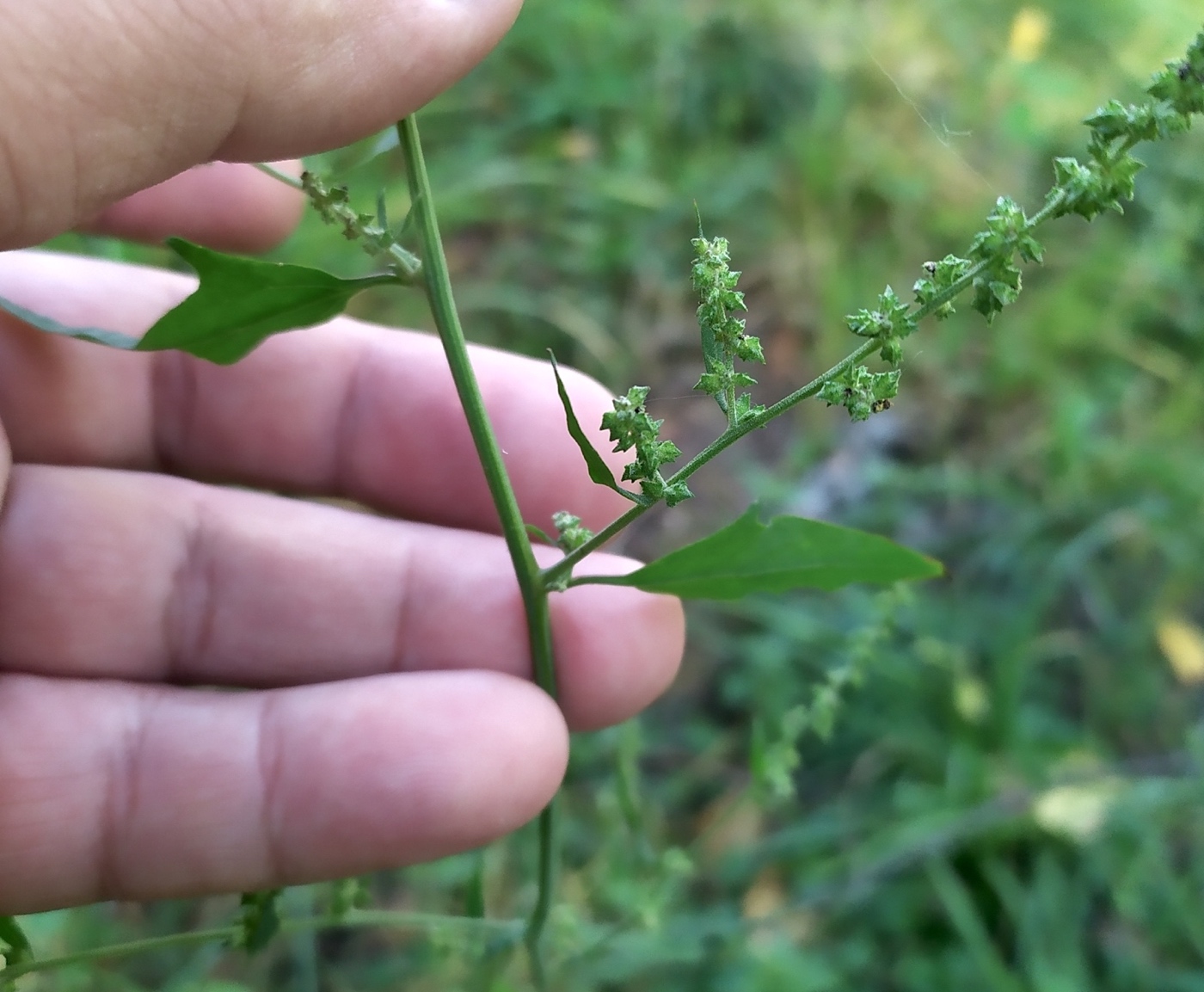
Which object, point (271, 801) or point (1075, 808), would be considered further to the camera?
point (1075, 808)

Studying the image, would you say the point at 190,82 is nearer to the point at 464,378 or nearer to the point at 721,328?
the point at 464,378

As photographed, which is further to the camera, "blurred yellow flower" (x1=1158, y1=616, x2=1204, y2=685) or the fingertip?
"blurred yellow flower" (x1=1158, y1=616, x2=1204, y2=685)

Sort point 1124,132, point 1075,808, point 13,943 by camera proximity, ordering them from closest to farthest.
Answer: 1. point 1124,132
2. point 13,943
3. point 1075,808

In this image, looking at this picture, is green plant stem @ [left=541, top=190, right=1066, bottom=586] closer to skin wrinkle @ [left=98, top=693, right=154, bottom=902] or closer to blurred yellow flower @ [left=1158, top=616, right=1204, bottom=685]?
skin wrinkle @ [left=98, top=693, right=154, bottom=902]

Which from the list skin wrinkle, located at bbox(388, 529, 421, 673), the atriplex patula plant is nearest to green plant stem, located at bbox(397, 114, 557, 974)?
the atriplex patula plant

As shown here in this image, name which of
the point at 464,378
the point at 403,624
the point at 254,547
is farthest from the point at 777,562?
the point at 254,547

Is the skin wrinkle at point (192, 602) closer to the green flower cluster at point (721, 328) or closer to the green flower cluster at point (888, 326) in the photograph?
the green flower cluster at point (721, 328)

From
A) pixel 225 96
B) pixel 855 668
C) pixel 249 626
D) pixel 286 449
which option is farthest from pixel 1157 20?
pixel 249 626
